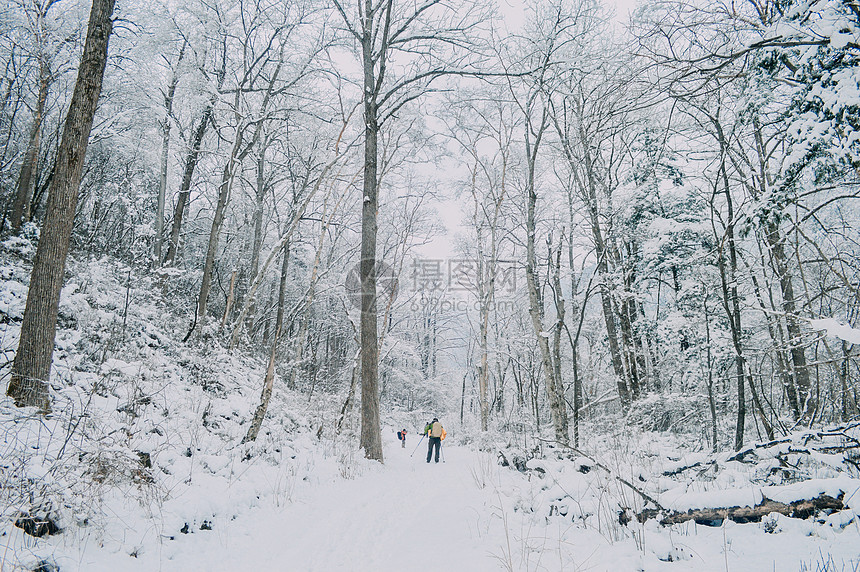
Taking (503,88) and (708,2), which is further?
(503,88)

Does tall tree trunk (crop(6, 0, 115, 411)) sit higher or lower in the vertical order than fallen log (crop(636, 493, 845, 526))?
higher

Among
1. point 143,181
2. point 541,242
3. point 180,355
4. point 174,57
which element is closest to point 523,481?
point 180,355

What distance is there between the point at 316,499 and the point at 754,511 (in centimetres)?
488

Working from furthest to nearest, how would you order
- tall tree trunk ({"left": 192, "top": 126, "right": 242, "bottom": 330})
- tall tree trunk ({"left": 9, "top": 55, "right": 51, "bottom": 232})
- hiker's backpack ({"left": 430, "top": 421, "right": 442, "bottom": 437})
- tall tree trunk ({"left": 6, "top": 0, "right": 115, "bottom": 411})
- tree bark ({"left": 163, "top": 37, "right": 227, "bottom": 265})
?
tree bark ({"left": 163, "top": 37, "right": 227, "bottom": 265})
hiker's backpack ({"left": 430, "top": 421, "right": 442, "bottom": 437})
tall tree trunk ({"left": 192, "top": 126, "right": 242, "bottom": 330})
tall tree trunk ({"left": 9, "top": 55, "right": 51, "bottom": 232})
tall tree trunk ({"left": 6, "top": 0, "right": 115, "bottom": 411})

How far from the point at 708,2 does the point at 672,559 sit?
14.9 feet

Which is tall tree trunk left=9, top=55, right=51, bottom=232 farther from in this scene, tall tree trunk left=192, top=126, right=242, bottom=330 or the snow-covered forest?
tall tree trunk left=192, top=126, right=242, bottom=330

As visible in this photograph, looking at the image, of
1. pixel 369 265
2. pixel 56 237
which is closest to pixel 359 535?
pixel 56 237

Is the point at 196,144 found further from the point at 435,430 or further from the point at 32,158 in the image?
the point at 435,430

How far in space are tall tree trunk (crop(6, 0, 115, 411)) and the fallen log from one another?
6.41m

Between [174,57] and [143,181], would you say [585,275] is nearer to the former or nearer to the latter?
[174,57]

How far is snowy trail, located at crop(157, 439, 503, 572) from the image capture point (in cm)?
326

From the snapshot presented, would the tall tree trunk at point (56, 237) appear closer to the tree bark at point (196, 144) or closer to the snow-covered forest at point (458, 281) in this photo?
the snow-covered forest at point (458, 281)

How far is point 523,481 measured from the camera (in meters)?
5.98

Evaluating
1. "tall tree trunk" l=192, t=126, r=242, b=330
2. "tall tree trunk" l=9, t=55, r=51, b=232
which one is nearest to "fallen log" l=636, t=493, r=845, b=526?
"tall tree trunk" l=192, t=126, r=242, b=330
